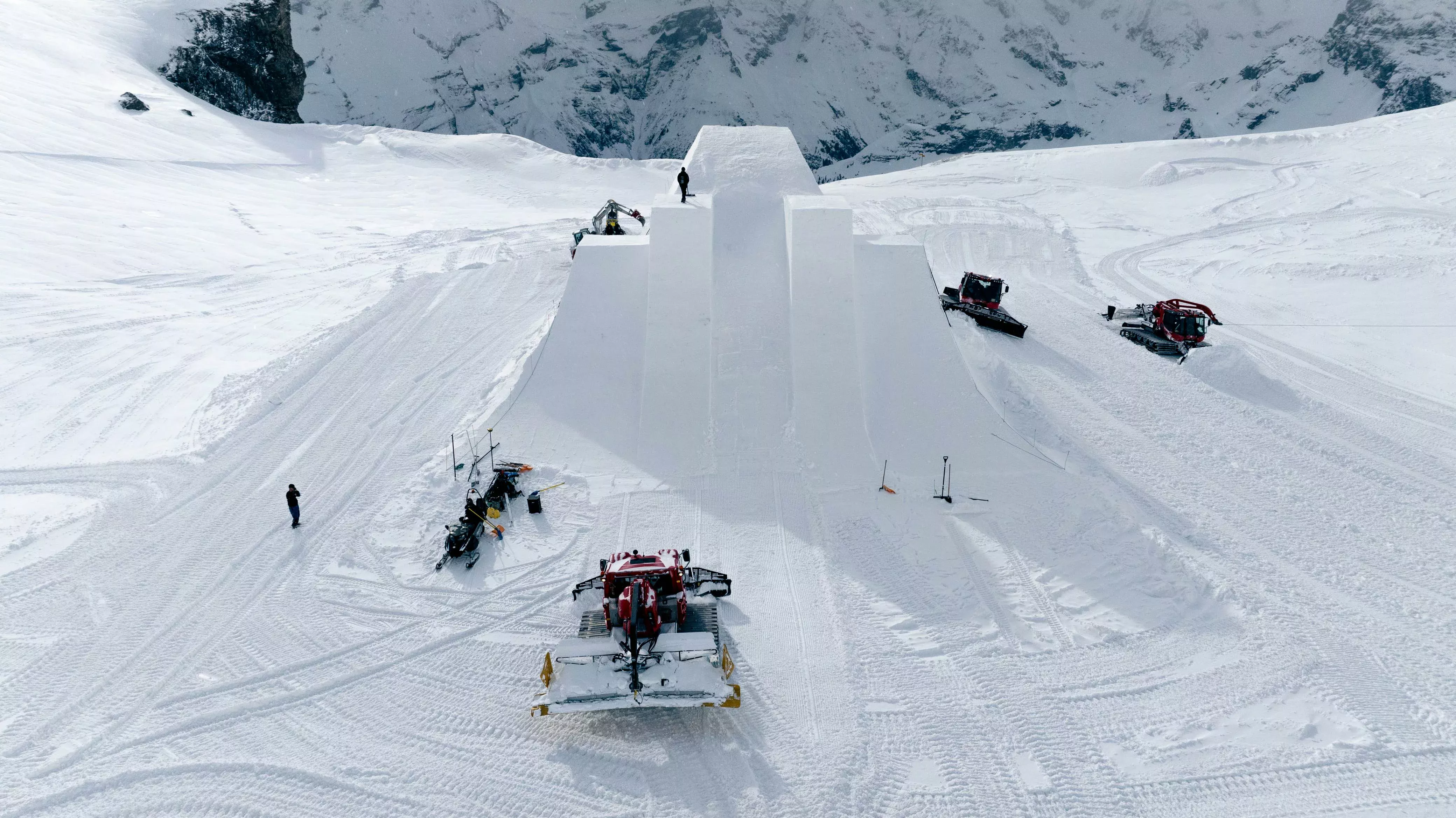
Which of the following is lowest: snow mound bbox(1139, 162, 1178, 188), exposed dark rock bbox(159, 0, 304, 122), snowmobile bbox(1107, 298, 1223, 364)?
snowmobile bbox(1107, 298, 1223, 364)

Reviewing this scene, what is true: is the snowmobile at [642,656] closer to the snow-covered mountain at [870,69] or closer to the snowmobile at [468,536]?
the snowmobile at [468,536]

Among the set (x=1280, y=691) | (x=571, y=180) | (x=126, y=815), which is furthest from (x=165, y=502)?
(x=571, y=180)

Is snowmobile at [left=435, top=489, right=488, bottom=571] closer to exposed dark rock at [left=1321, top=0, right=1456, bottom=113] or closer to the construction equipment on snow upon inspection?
the construction equipment on snow

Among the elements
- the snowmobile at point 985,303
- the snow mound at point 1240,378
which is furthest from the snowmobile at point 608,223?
the snow mound at point 1240,378

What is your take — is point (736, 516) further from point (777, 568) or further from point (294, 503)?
point (294, 503)

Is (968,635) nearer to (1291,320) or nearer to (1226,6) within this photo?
(1291,320)

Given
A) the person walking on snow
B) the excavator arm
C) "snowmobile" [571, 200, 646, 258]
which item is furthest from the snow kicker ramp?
the excavator arm

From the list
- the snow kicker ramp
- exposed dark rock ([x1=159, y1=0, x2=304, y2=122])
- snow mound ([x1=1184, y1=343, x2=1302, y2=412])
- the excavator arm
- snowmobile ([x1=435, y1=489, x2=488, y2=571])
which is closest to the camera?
snowmobile ([x1=435, y1=489, x2=488, y2=571])
